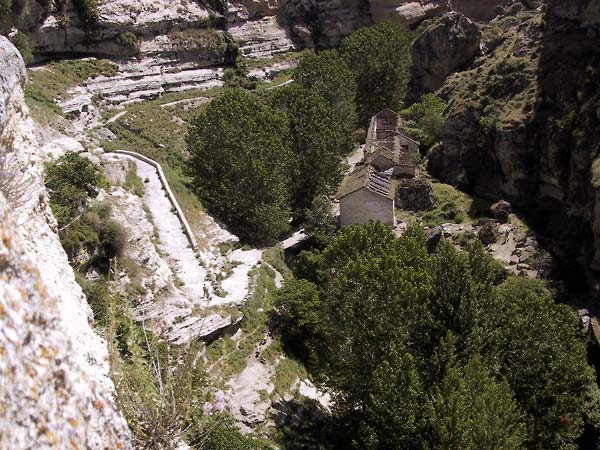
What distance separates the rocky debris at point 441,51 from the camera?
238 feet

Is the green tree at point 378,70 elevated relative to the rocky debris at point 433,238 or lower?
elevated

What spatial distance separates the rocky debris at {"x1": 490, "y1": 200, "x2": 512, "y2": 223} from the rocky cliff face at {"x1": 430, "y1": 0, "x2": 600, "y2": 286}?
2.12 metres

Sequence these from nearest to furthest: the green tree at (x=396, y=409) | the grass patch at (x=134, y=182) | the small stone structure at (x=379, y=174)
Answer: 1. the green tree at (x=396, y=409)
2. the grass patch at (x=134, y=182)
3. the small stone structure at (x=379, y=174)

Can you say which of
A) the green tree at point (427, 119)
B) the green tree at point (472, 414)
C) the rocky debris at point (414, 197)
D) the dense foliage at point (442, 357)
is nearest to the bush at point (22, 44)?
the rocky debris at point (414, 197)

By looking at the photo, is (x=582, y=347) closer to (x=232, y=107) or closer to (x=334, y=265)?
(x=334, y=265)

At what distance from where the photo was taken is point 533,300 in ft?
87.2

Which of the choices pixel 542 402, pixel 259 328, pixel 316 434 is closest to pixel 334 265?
pixel 259 328

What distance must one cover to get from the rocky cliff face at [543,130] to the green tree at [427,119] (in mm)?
1640

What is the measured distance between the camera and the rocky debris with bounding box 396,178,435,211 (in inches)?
1927

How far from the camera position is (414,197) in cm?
4903

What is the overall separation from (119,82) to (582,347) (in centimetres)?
5445

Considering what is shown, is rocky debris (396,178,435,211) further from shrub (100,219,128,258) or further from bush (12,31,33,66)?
bush (12,31,33,66)

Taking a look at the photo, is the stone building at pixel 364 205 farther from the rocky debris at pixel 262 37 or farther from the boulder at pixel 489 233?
the rocky debris at pixel 262 37

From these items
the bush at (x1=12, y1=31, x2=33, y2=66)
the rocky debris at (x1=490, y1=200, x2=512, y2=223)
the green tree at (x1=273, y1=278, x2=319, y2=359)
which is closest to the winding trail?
the green tree at (x1=273, y1=278, x2=319, y2=359)
